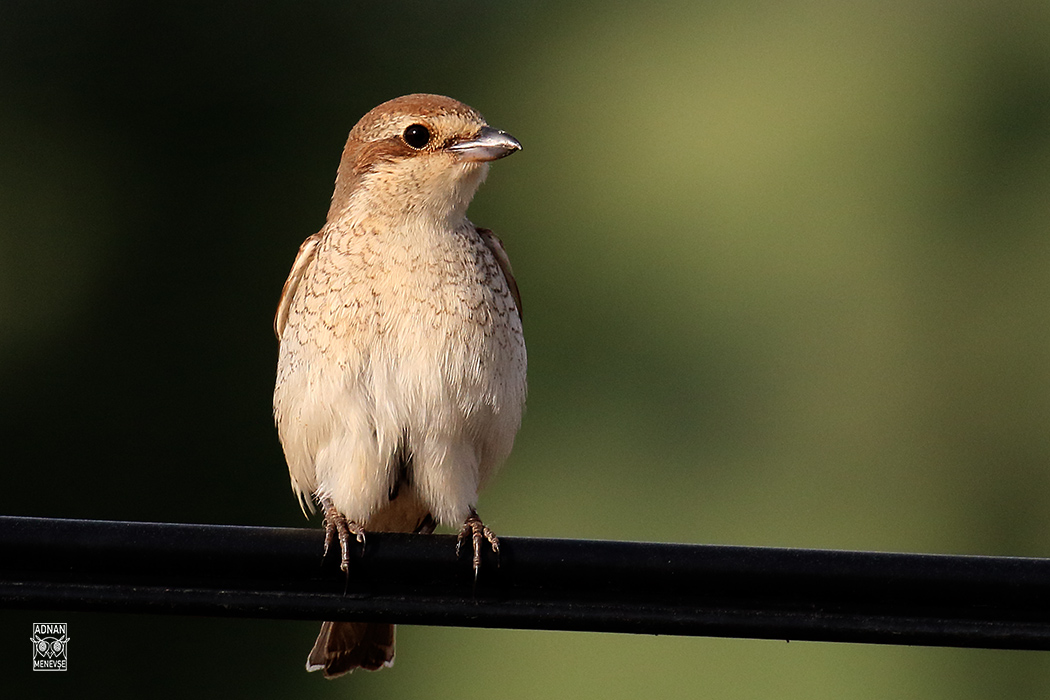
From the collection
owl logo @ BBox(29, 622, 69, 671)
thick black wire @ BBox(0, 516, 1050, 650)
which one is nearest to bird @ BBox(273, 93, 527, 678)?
thick black wire @ BBox(0, 516, 1050, 650)

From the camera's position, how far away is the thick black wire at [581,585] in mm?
1981

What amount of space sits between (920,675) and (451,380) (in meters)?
5.97

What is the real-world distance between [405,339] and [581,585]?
130 centimetres

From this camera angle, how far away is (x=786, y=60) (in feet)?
34.6

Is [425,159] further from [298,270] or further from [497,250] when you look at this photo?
[298,270]

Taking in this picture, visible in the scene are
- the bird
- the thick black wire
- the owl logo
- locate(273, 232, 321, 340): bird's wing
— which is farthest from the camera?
the owl logo

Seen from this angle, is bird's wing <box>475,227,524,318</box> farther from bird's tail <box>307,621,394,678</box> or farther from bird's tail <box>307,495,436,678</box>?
bird's tail <box>307,621,394,678</box>

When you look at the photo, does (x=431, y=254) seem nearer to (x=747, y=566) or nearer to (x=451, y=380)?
(x=451, y=380)

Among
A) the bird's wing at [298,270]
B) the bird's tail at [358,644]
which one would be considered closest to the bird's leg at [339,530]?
the bird's tail at [358,644]

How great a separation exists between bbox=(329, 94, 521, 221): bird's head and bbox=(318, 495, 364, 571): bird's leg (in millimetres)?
811

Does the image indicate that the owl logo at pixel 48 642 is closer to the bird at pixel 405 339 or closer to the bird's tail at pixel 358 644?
the bird's tail at pixel 358 644

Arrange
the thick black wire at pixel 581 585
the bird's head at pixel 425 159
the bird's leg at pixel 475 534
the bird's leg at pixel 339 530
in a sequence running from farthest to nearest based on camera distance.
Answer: the bird's head at pixel 425 159 → the bird's leg at pixel 475 534 → the bird's leg at pixel 339 530 → the thick black wire at pixel 581 585

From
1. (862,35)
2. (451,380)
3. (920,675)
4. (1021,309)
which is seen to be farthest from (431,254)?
(862,35)

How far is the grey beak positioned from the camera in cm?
334
